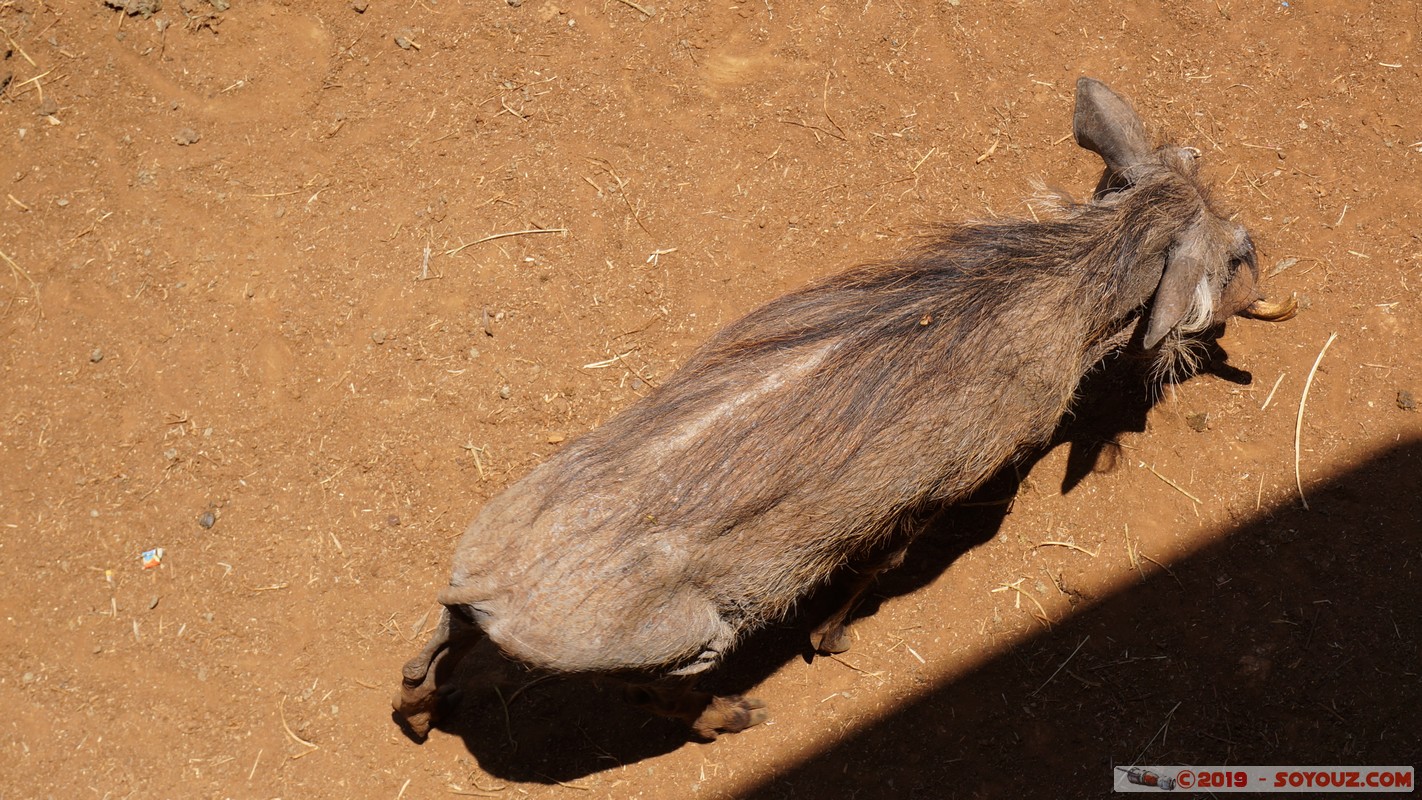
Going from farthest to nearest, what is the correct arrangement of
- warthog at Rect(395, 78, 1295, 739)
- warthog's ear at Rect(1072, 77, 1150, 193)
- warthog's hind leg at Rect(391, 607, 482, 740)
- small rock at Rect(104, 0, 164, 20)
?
1. small rock at Rect(104, 0, 164, 20)
2. warthog's ear at Rect(1072, 77, 1150, 193)
3. warthog's hind leg at Rect(391, 607, 482, 740)
4. warthog at Rect(395, 78, 1295, 739)

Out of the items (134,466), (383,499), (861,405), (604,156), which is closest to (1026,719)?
(861,405)

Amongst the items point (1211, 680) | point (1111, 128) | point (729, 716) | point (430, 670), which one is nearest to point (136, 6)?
point (430, 670)

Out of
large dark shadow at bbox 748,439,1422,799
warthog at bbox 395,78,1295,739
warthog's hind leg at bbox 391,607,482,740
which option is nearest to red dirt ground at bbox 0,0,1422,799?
large dark shadow at bbox 748,439,1422,799

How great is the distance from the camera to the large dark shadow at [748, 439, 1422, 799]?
3.64 metres

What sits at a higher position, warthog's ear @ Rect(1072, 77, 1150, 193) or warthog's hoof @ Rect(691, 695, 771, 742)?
warthog's ear @ Rect(1072, 77, 1150, 193)

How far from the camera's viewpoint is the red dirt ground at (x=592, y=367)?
12.3ft

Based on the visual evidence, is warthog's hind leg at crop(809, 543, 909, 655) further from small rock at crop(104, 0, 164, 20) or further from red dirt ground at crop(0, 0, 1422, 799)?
small rock at crop(104, 0, 164, 20)

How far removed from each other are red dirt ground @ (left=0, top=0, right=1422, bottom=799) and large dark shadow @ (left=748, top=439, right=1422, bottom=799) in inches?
0.6

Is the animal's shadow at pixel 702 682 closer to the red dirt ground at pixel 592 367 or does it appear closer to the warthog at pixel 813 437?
the red dirt ground at pixel 592 367

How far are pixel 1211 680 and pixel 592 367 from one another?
2.94 meters

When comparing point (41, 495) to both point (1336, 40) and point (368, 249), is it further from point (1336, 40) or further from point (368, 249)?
point (1336, 40)

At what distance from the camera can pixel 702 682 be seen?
3.87 m

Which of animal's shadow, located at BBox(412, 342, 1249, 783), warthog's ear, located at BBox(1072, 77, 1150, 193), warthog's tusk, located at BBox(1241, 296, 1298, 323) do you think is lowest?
animal's shadow, located at BBox(412, 342, 1249, 783)

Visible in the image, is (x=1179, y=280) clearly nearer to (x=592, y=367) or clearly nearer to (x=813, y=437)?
(x=813, y=437)
